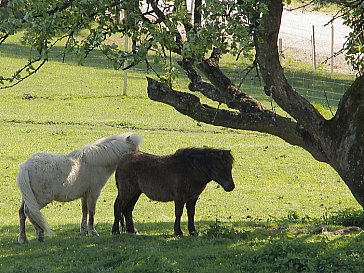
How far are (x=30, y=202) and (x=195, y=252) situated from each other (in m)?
2.92

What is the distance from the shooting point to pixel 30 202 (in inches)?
455

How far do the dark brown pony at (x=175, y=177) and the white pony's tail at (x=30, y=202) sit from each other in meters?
1.09

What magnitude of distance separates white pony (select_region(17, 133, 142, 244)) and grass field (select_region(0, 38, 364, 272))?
395 millimetres

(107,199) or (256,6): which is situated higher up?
(256,6)

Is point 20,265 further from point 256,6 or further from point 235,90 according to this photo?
point 256,6

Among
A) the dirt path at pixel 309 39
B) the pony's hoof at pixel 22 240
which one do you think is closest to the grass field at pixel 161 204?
the pony's hoof at pixel 22 240

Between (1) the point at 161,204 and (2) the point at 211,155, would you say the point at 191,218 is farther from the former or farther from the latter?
(1) the point at 161,204

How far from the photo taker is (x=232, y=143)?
77.9 feet

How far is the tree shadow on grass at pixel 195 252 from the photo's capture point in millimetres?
9094

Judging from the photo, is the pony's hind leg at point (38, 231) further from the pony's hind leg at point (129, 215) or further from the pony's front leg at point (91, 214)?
the pony's hind leg at point (129, 215)

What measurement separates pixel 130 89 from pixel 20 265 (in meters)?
22.3

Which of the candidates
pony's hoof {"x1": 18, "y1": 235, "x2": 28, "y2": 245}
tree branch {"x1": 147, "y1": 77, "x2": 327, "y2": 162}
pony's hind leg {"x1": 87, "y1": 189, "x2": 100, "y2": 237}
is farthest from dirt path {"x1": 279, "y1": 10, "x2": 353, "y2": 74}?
pony's hoof {"x1": 18, "y1": 235, "x2": 28, "y2": 245}

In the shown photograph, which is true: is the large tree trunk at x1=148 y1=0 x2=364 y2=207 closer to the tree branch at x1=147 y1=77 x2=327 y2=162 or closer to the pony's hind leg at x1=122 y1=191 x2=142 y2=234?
the tree branch at x1=147 y1=77 x2=327 y2=162

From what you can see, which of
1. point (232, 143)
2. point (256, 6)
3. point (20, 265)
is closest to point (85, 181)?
point (20, 265)
